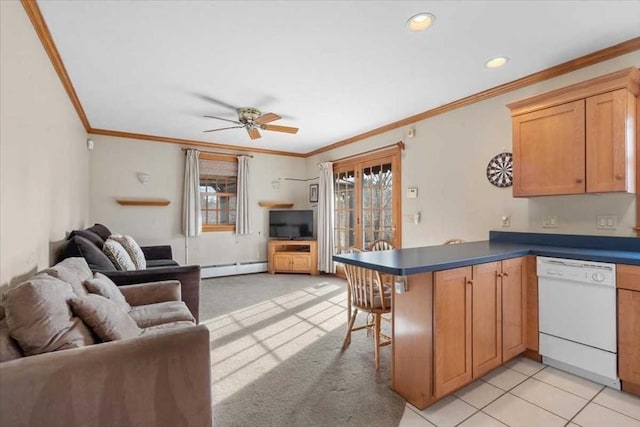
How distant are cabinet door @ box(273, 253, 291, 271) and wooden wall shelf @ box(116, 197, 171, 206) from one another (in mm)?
2218

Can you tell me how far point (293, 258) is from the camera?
19.7ft

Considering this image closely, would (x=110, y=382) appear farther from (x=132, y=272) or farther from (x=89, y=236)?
(x=89, y=236)

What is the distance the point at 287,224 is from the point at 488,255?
4503 mm

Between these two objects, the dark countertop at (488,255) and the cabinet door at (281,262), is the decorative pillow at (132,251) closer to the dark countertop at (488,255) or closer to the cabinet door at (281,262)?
the dark countertop at (488,255)

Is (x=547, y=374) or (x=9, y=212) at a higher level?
(x=9, y=212)

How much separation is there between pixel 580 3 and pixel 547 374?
2.59 m

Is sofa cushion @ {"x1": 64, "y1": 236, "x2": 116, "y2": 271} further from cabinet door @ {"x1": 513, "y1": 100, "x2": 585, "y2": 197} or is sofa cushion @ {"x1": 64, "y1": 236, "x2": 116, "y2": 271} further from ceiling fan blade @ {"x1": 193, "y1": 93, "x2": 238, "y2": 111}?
cabinet door @ {"x1": 513, "y1": 100, "x2": 585, "y2": 197}

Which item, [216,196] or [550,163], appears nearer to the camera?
[550,163]

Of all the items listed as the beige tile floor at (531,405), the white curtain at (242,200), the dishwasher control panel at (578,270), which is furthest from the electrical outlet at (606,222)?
the white curtain at (242,200)

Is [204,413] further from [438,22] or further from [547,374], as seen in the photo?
[438,22]

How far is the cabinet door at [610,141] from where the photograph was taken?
2.25m

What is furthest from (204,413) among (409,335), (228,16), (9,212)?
(228,16)

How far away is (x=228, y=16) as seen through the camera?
2072 millimetres

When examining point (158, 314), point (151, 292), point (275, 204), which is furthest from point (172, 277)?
point (275, 204)
